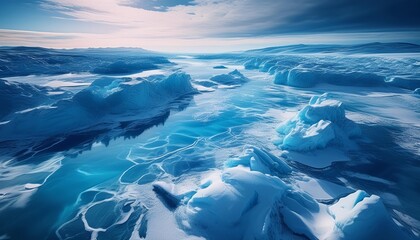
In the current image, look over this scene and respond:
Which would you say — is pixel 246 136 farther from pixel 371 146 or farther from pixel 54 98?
pixel 54 98

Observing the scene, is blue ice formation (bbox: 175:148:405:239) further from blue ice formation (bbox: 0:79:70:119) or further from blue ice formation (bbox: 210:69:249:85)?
blue ice formation (bbox: 210:69:249:85)

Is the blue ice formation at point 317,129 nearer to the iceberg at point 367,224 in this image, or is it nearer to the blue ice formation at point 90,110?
the iceberg at point 367,224

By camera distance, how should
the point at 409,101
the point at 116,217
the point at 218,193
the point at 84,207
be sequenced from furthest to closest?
the point at 409,101 < the point at 84,207 < the point at 116,217 < the point at 218,193

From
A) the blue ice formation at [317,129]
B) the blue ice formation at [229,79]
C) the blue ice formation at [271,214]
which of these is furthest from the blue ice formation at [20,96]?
the blue ice formation at [229,79]

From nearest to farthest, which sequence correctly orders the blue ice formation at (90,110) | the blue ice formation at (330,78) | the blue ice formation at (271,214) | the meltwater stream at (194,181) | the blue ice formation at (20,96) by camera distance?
the blue ice formation at (271,214), the meltwater stream at (194,181), the blue ice formation at (90,110), the blue ice formation at (20,96), the blue ice formation at (330,78)

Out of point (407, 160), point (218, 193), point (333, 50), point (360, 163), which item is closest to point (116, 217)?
point (218, 193)

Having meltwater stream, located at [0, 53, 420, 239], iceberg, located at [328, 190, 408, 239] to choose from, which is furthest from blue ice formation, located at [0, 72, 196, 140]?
iceberg, located at [328, 190, 408, 239]
